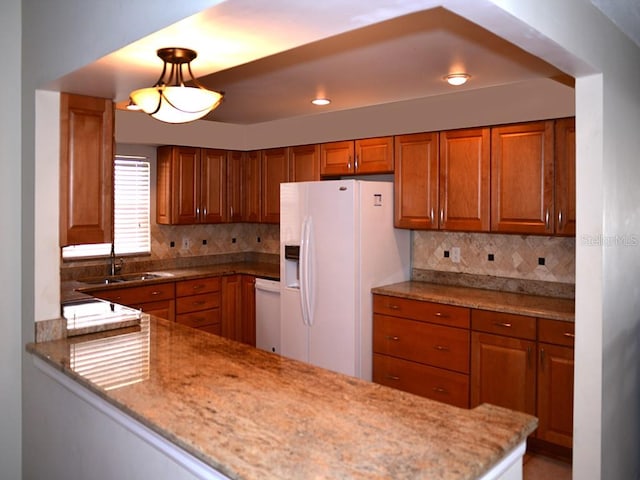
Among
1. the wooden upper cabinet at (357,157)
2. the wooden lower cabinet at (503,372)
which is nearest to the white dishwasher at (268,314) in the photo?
the wooden upper cabinet at (357,157)

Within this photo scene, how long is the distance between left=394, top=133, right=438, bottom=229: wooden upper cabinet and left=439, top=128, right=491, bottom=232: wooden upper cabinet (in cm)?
7

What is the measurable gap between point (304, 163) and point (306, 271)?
1.20m

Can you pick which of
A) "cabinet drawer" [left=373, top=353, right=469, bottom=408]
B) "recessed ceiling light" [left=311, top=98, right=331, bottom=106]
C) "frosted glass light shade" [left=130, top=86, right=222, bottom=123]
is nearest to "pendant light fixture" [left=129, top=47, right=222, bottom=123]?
"frosted glass light shade" [left=130, top=86, right=222, bottom=123]

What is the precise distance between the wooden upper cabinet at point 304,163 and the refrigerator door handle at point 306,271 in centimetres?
73

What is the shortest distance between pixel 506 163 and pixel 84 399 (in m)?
2.85

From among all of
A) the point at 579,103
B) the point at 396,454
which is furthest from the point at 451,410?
the point at 579,103

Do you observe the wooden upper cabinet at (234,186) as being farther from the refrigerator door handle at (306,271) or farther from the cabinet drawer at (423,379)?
the cabinet drawer at (423,379)

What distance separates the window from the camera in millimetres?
4887

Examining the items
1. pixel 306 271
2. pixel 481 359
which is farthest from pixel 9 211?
pixel 481 359

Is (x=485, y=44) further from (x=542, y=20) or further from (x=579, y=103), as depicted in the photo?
(x=542, y=20)

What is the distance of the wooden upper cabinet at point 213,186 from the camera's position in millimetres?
5133

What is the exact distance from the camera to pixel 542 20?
1692 mm

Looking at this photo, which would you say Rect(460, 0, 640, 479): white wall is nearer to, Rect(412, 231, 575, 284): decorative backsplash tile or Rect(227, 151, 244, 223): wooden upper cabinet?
Rect(412, 231, 575, 284): decorative backsplash tile

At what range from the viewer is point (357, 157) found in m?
4.38
